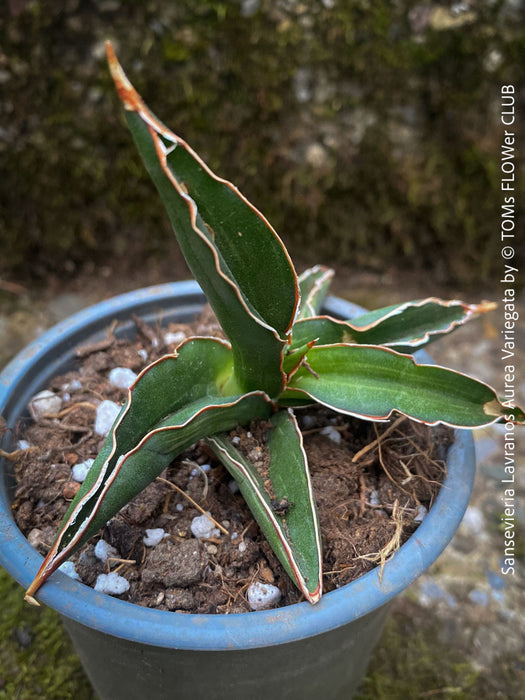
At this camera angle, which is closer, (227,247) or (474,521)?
(227,247)

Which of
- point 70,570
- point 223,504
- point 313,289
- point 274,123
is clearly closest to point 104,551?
point 70,570

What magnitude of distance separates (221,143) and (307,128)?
271 millimetres

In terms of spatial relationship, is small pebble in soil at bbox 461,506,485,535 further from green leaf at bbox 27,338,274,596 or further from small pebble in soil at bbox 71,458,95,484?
small pebble in soil at bbox 71,458,95,484

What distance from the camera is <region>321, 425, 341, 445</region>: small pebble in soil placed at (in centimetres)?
98

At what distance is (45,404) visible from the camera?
3.40ft

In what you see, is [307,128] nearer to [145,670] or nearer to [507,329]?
[507,329]

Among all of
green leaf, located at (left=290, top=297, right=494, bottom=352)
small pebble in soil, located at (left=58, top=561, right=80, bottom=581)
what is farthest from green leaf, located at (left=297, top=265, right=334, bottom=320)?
small pebble in soil, located at (left=58, top=561, right=80, bottom=581)

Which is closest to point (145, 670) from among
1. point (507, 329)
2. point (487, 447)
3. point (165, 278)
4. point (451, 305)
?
point (451, 305)

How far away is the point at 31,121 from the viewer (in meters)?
1.79

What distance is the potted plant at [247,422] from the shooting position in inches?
26.5

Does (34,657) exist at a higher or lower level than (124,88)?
lower

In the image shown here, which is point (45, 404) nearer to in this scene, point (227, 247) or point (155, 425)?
point (155, 425)

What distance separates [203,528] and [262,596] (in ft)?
0.43

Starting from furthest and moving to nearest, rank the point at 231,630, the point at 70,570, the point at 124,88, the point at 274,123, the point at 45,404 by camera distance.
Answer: the point at 274,123
the point at 45,404
the point at 70,570
the point at 231,630
the point at 124,88
